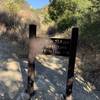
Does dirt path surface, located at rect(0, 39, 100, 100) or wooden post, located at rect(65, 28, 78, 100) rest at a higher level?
wooden post, located at rect(65, 28, 78, 100)

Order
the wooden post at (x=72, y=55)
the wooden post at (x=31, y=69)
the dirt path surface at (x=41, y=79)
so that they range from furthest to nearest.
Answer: the dirt path surface at (x=41, y=79) → the wooden post at (x=31, y=69) → the wooden post at (x=72, y=55)

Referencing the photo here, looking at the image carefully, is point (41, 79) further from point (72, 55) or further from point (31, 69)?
point (72, 55)

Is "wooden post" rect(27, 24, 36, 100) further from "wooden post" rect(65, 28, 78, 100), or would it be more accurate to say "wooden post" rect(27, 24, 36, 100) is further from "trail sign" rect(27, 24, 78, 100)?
"wooden post" rect(65, 28, 78, 100)

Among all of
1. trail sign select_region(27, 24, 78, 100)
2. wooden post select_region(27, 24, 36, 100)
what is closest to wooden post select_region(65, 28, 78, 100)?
trail sign select_region(27, 24, 78, 100)

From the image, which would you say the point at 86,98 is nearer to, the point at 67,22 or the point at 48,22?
the point at 67,22

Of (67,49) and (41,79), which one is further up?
(67,49)

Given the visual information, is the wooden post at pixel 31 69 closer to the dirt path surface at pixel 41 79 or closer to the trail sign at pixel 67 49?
the trail sign at pixel 67 49

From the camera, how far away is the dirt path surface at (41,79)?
11.4 metres

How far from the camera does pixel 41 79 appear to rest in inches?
495

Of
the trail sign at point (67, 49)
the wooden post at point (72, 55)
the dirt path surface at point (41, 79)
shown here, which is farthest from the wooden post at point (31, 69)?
the wooden post at point (72, 55)

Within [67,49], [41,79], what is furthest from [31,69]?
[41,79]

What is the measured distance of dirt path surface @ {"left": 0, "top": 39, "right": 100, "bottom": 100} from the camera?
37.4 ft

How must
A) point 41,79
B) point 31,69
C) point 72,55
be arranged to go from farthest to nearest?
point 41,79 → point 31,69 → point 72,55

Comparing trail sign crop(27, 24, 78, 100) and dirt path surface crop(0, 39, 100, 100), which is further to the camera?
dirt path surface crop(0, 39, 100, 100)
